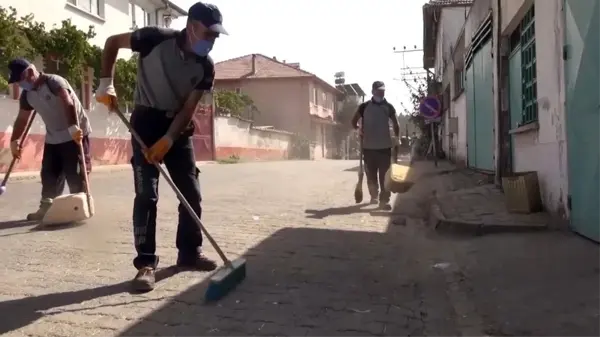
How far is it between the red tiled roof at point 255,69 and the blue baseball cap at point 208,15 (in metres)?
45.3

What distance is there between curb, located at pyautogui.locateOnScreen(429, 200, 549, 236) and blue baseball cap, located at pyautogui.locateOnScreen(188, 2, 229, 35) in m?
3.33

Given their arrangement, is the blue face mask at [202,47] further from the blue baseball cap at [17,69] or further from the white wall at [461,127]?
the white wall at [461,127]

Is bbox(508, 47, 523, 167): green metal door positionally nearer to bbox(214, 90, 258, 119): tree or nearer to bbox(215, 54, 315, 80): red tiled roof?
bbox(214, 90, 258, 119): tree

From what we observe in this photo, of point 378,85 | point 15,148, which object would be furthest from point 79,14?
point 15,148

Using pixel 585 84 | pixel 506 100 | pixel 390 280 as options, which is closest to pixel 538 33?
pixel 585 84

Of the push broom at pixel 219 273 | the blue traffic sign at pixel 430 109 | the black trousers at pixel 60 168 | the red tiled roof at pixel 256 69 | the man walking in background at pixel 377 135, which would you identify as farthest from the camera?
the red tiled roof at pixel 256 69

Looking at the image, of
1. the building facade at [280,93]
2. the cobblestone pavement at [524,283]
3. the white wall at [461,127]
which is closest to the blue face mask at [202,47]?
the cobblestone pavement at [524,283]

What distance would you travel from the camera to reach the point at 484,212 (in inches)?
261

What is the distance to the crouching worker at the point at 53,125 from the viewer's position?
611cm

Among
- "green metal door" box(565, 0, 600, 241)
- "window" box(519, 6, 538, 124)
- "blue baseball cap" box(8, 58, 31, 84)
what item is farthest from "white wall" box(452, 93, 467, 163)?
"blue baseball cap" box(8, 58, 31, 84)

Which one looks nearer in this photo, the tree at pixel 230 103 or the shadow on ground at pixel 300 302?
the shadow on ground at pixel 300 302

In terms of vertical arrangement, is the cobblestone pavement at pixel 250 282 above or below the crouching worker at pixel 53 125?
below

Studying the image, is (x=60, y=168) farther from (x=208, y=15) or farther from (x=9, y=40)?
(x=9, y=40)

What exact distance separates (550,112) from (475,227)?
4.58ft
